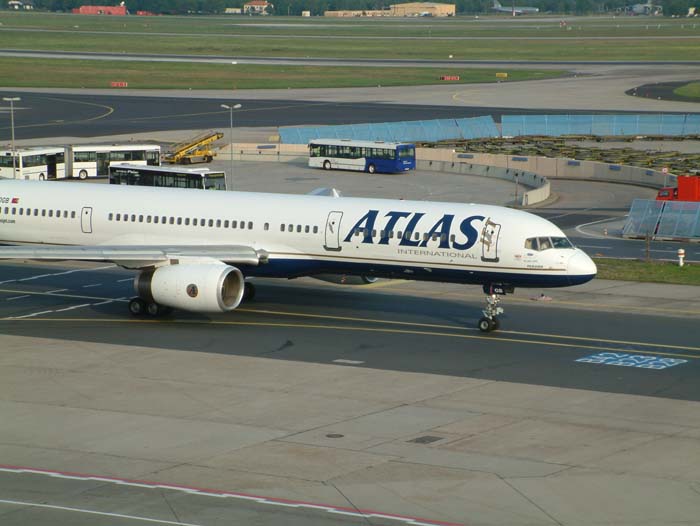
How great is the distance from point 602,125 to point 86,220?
89.9m

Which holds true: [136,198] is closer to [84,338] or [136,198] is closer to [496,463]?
[84,338]

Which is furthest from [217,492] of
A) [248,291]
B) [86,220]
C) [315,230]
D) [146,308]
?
[86,220]

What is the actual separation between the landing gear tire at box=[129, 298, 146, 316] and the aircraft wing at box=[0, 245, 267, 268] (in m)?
1.63

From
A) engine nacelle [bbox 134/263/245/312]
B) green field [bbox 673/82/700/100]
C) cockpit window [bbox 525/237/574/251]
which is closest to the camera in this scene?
cockpit window [bbox 525/237/574/251]

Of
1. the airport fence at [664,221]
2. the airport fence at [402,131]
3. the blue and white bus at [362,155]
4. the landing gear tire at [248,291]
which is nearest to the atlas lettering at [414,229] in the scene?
the landing gear tire at [248,291]

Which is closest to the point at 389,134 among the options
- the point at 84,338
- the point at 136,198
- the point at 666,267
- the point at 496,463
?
the point at 666,267

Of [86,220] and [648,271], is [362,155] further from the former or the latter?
[86,220]

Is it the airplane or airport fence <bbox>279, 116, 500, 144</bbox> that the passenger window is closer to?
the airplane

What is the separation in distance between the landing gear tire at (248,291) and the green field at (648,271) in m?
19.6

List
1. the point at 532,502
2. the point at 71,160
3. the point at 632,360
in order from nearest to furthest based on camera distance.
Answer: the point at 532,502 → the point at 632,360 → the point at 71,160

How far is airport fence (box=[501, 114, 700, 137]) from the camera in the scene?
132 metres

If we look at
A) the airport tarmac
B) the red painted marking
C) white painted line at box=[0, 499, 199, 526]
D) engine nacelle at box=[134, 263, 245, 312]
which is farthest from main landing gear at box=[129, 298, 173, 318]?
white painted line at box=[0, 499, 199, 526]

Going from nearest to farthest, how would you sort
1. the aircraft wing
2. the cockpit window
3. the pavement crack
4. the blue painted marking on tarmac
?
the pavement crack → the blue painted marking on tarmac → the cockpit window → the aircraft wing

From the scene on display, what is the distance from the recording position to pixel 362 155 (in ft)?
376
